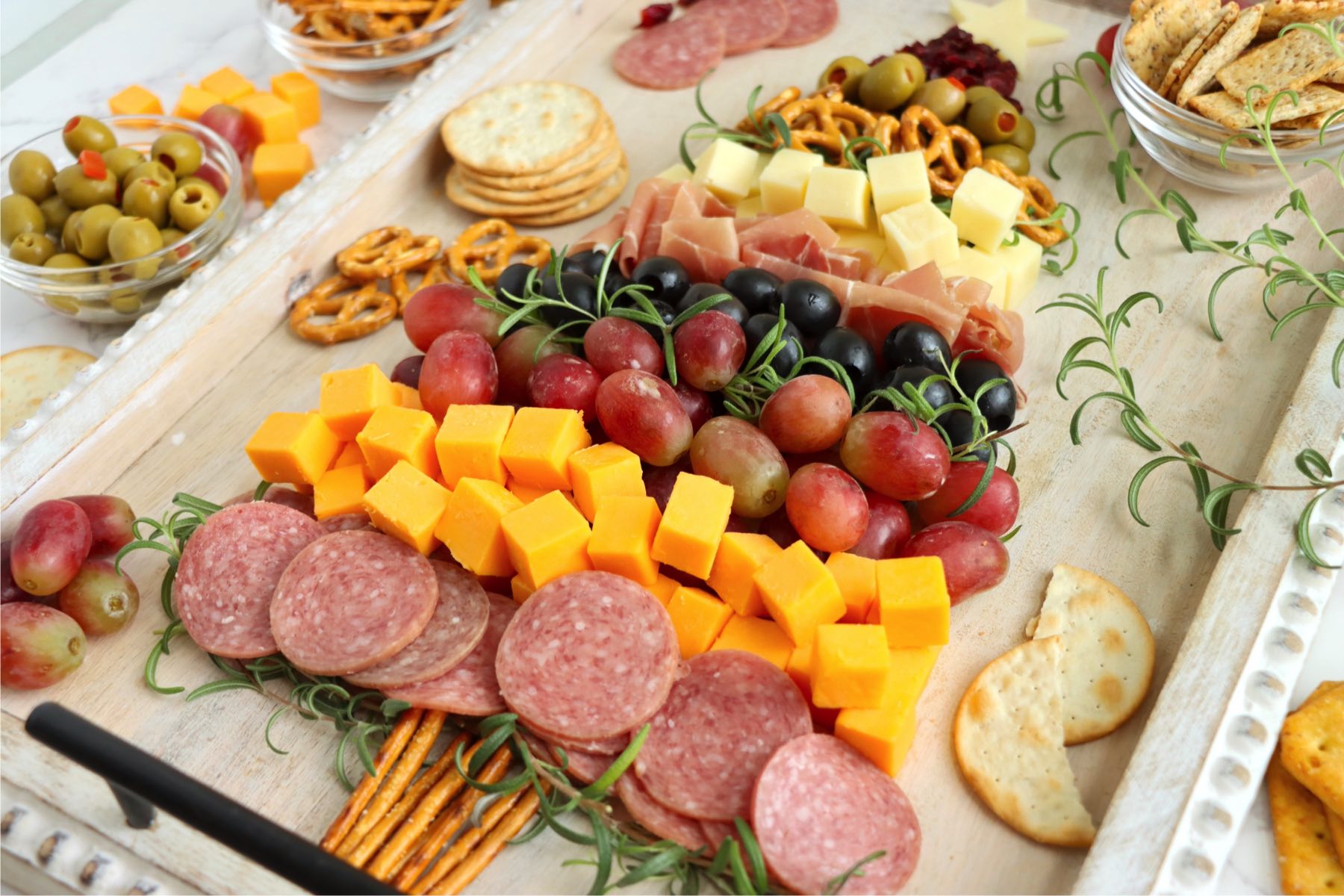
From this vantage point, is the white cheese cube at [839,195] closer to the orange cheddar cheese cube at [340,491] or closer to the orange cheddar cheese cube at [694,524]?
the orange cheddar cheese cube at [694,524]

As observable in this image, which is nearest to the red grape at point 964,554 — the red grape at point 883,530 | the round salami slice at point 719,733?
the red grape at point 883,530

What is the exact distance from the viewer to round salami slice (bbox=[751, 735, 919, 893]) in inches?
47.3

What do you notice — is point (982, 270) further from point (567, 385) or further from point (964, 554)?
point (567, 385)

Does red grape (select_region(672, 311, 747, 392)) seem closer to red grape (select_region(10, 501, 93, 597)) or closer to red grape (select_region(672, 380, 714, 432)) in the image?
red grape (select_region(672, 380, 714, 432))

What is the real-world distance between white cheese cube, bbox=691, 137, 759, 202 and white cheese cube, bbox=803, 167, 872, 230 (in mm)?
158

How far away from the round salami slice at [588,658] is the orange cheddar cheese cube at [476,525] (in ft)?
0.33

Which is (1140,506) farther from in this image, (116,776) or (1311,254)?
(116,776)

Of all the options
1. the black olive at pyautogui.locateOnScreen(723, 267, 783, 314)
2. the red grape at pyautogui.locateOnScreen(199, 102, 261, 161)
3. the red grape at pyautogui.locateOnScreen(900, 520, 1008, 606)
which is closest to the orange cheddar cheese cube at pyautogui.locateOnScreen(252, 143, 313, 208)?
the red grape at pyautogui.locateOnScreen(199, 102, 261, 161)

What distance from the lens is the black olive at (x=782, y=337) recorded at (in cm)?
155

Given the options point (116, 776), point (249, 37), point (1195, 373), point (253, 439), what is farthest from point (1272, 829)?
point (249, 37)

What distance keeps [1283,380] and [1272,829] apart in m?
0.77

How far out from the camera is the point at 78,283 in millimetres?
1899

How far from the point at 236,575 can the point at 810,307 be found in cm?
90

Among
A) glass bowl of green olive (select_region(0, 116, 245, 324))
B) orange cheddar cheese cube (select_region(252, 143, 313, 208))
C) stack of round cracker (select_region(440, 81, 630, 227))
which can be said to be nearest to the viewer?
glass bowl of green olive (select_region(0, 116, 245, 324))
